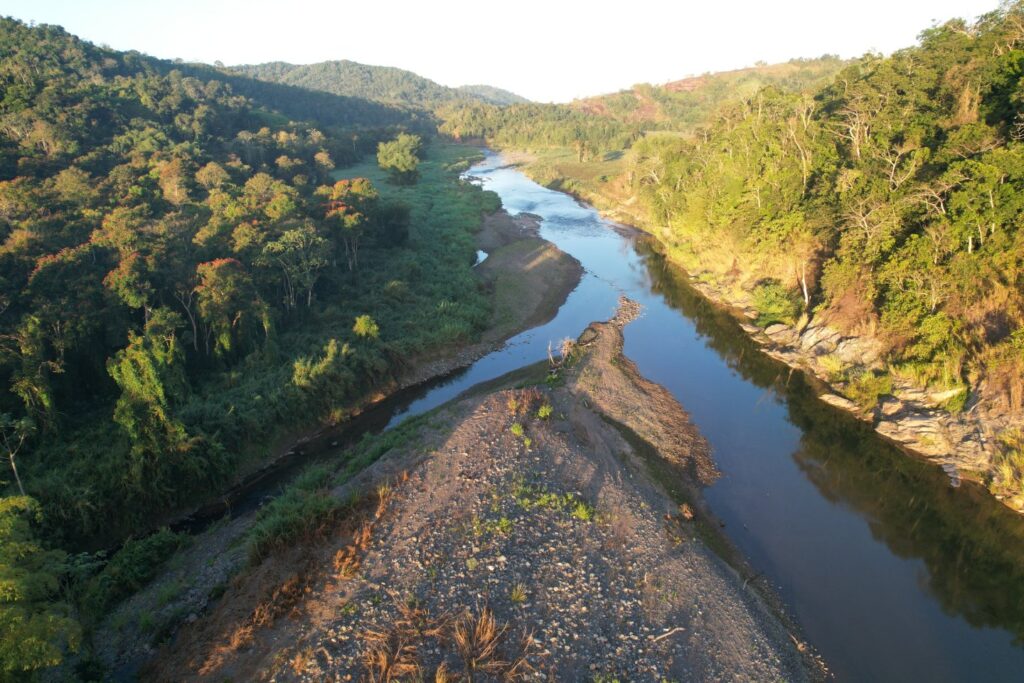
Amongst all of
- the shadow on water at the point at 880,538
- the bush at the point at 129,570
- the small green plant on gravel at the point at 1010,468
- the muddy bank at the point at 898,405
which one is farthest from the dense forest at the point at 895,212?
the bush at the point at 129,570

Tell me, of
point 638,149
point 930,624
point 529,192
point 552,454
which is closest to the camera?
point 930,624

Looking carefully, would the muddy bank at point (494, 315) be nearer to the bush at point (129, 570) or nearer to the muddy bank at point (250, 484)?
the muddy bank at point (250, 484)

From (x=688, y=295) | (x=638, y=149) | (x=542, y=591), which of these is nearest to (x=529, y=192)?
(x=638, y=149)

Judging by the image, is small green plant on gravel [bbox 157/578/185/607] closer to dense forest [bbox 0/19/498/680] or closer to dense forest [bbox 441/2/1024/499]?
dense forest [bbox 0/19/498/680]

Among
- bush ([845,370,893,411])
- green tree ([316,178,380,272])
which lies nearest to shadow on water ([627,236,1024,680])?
bush ([845,370,893,411])

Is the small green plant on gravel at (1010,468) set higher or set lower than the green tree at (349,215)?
lower

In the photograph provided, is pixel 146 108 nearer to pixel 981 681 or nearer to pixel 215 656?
pixel 215 656
